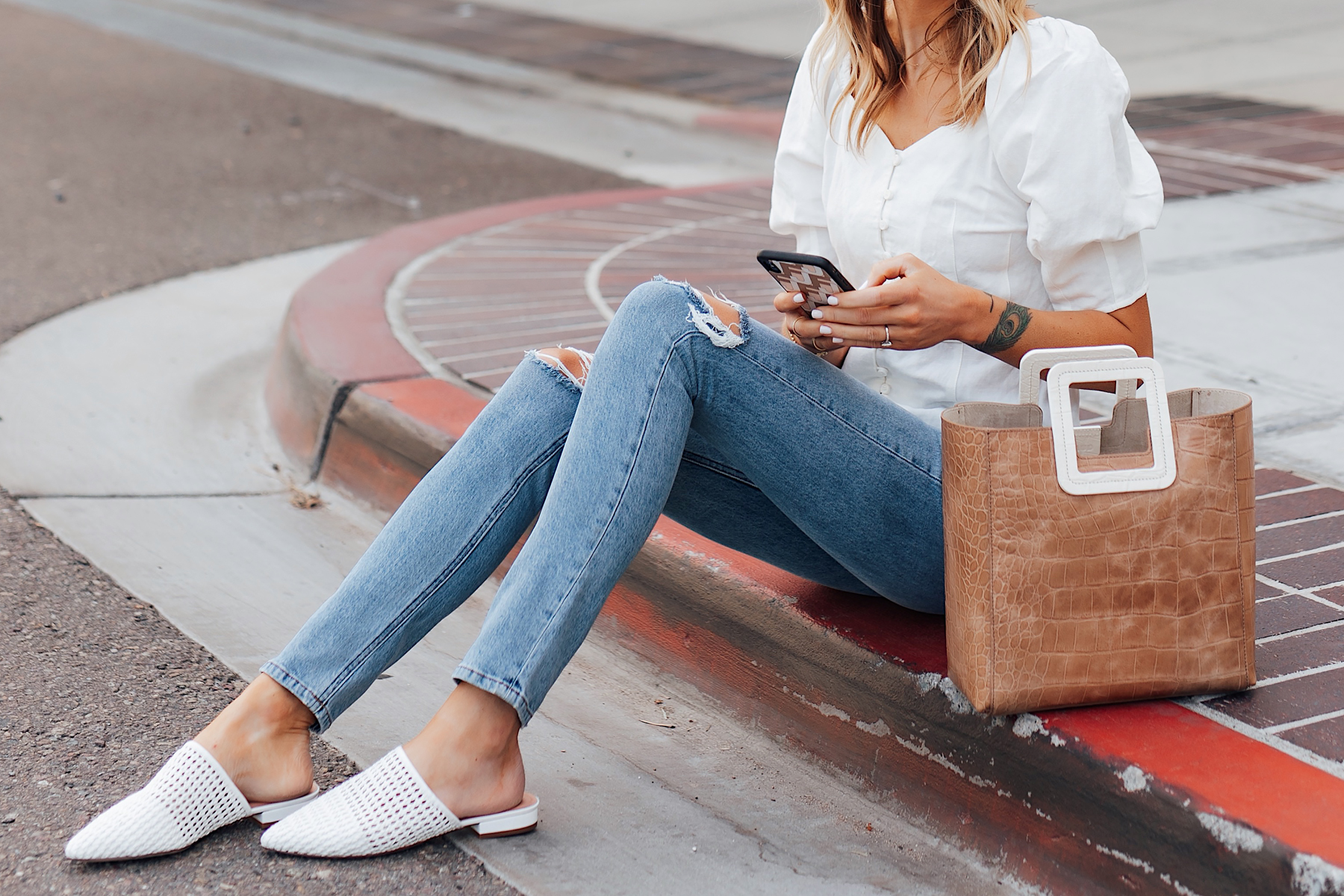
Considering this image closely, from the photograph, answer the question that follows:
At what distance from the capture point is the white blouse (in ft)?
5.95

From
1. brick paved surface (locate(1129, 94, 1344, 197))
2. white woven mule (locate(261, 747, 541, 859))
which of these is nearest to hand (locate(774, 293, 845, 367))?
white woven mule (locate(261, 747, 541, 859))

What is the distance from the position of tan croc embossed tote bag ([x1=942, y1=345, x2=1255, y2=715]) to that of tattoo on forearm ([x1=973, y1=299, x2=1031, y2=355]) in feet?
0.41

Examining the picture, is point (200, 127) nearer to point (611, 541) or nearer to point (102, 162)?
point (102, 162)

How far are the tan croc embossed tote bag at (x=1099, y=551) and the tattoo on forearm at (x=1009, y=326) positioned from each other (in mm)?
125

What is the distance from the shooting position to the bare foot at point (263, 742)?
184 centimetres

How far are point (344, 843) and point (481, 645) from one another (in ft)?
1.01

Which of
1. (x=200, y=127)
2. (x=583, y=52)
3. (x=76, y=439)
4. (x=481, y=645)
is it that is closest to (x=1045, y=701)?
(x=481, y=645)

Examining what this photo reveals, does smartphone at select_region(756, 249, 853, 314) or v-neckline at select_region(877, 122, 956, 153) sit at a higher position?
v-neckline at select_region(877, 122, 956, 153)

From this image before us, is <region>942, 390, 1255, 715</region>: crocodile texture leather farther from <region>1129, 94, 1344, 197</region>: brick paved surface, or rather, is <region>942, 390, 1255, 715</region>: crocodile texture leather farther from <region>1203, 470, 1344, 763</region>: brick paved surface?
<region>1129, 94, 1344, 197</region>: brick paved surface

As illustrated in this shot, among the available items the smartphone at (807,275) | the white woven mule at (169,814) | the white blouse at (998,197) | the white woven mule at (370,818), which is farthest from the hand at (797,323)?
the white woven mule at (169,814)

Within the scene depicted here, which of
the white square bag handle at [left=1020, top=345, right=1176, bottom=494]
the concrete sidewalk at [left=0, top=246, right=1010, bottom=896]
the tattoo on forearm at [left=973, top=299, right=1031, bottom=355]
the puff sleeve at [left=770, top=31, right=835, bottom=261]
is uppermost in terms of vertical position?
the puff sleeve at [left=770, top=31, right=835, bottom=261]

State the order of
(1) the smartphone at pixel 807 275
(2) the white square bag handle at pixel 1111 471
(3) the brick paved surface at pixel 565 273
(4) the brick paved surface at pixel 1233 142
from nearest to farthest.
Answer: (2) the white square bag handle at pixel 1111 471 < (1) the smartphone at pixel 807 275 < (3) the brick paved surface at pixel 565 273 < (4) the brick paved surface at pixel 1233 142

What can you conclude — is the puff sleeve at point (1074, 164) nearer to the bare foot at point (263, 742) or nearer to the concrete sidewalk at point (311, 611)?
the concrete sidewalk at point (311, 611)

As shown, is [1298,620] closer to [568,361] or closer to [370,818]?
[568,361]
